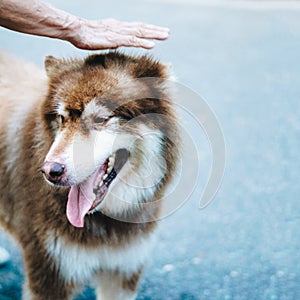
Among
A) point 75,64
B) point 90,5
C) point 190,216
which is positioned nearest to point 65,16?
point 75,64

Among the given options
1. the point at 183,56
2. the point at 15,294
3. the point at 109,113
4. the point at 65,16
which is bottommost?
the point at 15,294

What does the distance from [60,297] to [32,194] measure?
0.38 meters

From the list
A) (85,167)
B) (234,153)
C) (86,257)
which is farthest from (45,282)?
(234,153)

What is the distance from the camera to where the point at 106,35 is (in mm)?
2254

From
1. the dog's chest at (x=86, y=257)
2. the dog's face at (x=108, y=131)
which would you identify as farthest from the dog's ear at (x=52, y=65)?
the dog's chest at (x=86, y=257)

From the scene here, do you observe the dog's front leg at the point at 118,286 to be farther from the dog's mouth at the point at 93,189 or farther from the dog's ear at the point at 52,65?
the dog's ear at the point at 52,65

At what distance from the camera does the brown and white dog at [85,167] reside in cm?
207

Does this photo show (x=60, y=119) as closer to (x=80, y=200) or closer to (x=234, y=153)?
(x=80, y=200)

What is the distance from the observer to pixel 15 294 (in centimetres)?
272

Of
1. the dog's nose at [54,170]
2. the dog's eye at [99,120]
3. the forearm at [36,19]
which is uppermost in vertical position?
the forearm at [36,19]

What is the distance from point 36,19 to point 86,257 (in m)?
0.83

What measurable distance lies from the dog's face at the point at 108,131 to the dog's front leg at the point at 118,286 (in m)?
0.35

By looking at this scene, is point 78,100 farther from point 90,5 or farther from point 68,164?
point 90,5

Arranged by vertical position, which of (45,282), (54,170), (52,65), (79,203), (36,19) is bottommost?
(45,282)
